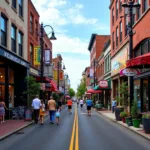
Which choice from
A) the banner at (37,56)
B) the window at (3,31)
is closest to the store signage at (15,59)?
the window at (3,31)

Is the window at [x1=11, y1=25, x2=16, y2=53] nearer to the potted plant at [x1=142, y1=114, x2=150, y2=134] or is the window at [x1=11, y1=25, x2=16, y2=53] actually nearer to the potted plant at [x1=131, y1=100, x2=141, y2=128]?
the potted plant at [x1=131, y1=100, x2=141, y2=128]

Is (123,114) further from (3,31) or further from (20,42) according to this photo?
(20,42)

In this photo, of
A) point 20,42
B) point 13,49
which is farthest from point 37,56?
point 13,49

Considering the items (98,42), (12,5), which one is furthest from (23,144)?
(98,42)

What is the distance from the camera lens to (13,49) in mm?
27344

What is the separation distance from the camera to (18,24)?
2875 cm

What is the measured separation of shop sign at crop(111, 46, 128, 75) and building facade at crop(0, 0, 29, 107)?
31.8 ft

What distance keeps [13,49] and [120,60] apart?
13.1m

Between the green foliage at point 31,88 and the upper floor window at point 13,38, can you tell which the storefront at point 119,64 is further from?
the upper floor window at point 13,38

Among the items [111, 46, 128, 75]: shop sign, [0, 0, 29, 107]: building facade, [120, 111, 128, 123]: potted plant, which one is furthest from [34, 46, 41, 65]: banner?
[120, 111, 128, 123]: potted plant

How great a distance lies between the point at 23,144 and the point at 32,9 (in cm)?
2592

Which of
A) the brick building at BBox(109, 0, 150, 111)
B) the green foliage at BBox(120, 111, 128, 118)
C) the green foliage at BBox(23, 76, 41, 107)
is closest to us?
the green foliage at BBox(120, 111, 128, 118)

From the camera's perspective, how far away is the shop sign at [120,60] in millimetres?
32562

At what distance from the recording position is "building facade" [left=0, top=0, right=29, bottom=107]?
24.3 metres
